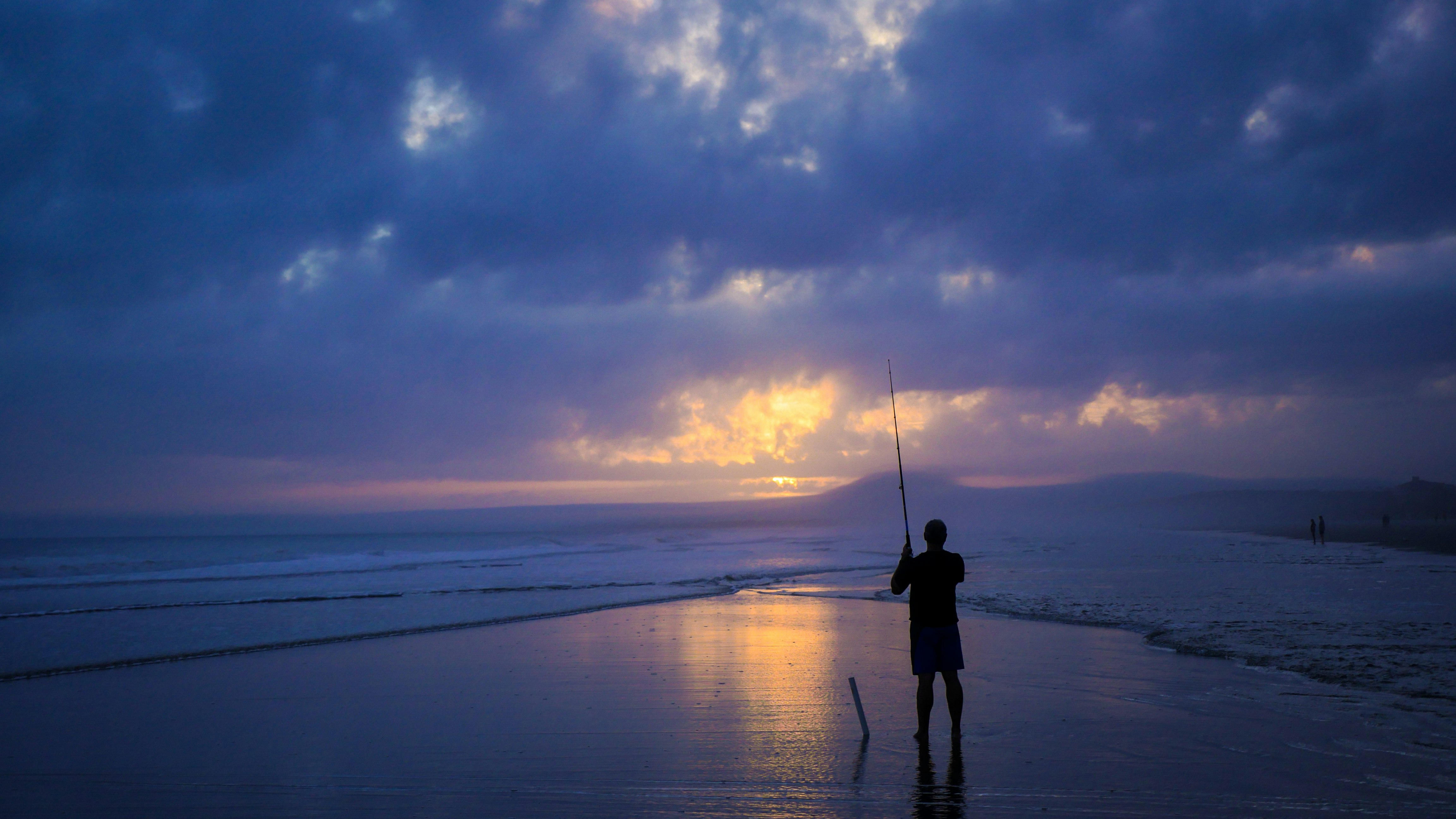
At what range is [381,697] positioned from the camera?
30.3 feet

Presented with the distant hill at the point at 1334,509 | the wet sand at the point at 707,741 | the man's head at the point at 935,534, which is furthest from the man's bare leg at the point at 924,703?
the distant hill at the point at 1334,509

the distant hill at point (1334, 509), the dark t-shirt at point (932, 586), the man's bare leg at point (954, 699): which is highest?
the dark t-shirt at point (932, 586)

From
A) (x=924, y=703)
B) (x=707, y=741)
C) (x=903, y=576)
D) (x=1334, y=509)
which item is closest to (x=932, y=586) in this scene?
(x=903, y=576)

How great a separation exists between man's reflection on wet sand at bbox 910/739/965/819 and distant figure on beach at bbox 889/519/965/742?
0.48m

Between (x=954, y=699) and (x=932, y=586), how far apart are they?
106 cm

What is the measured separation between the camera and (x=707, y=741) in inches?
272

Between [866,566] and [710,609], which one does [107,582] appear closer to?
[710,609]

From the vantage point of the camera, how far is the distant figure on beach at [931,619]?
6477mm

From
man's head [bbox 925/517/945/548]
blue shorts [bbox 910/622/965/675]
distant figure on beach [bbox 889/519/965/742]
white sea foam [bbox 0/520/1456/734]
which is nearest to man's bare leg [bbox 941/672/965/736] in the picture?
distant figure on beach [bbox 889/519/965/742]

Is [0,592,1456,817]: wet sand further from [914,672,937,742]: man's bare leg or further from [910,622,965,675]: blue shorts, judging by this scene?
[910,622,965,675]: blue shorts

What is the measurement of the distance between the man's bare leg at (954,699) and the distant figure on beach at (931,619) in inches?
0.5

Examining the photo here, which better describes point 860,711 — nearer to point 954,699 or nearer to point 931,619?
point 954,699

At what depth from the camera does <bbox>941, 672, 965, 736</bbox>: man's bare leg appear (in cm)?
661

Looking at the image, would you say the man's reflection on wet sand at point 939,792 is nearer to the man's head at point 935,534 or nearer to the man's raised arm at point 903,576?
the man's raised arm at point 903,576
